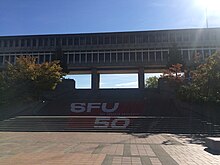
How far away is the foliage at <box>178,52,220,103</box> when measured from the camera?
1060 inches

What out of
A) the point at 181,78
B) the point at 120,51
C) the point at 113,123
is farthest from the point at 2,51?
the point at 113,123

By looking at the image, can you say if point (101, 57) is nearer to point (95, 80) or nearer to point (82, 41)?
point (95, 80)

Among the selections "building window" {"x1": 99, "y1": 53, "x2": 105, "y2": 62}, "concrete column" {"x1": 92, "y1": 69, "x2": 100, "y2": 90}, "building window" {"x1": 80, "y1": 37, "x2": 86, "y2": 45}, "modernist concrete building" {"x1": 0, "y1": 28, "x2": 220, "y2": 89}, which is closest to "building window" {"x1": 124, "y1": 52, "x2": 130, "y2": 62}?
"modernist concrete building" {"x1": 0, "y1": 28, "x2": 220, "y2": 89}

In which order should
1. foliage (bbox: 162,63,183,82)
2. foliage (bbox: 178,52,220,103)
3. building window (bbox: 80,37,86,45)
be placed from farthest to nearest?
building window (bbox: 80,37,86,45) → foliage (bbox: 162,63,183,82) → foliage (bbox: 178,52,220,103)

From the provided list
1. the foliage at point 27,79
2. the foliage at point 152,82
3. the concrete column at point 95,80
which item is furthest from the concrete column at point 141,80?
the foliage at point 152,82

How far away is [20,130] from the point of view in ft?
75.4

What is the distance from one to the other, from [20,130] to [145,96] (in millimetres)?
24394

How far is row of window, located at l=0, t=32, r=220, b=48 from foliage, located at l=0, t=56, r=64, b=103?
20169 mm

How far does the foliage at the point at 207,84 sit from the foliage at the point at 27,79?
1748 cm

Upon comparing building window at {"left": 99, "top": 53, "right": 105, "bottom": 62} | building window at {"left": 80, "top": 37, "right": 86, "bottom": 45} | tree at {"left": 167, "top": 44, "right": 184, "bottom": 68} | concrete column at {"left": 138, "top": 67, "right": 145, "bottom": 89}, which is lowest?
concrete column at {"left": 138, "top": 67, "right": 145, "bottom": 89}

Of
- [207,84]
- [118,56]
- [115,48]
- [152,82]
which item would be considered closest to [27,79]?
[207,84]

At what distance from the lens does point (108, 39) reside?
184 ft

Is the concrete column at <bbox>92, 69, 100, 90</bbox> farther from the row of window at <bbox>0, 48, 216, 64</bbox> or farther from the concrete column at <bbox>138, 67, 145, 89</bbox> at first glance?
the concrete column at <bbox>138, 67, 145, 89</bbox>

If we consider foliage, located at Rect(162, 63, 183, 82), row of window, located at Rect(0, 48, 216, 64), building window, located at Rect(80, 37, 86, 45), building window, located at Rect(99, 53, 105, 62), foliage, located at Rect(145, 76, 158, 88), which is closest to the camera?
foliage, located at Rect(162, 63, 183, 82)
